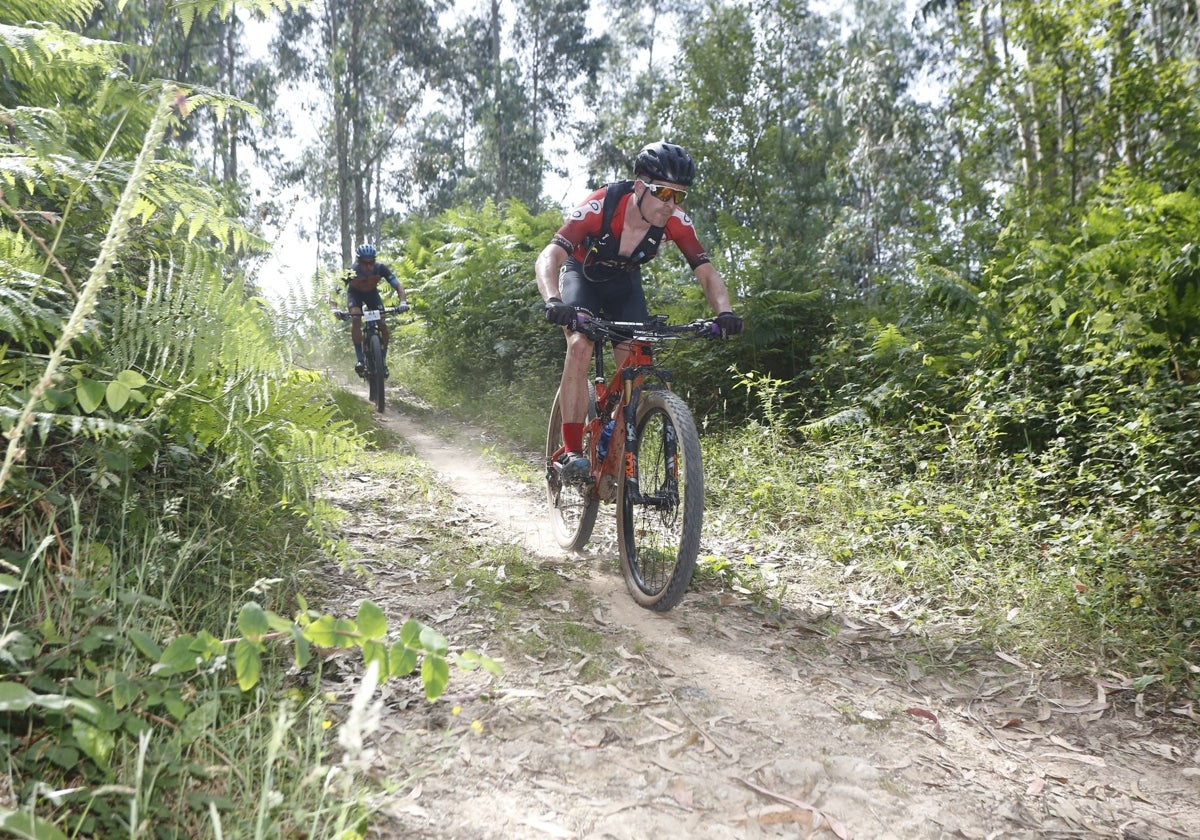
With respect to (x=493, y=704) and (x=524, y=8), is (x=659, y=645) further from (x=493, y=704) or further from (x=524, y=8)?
(x=524, y=8)

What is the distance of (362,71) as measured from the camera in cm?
2484

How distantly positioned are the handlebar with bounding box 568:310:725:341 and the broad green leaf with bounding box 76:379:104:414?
2.29m

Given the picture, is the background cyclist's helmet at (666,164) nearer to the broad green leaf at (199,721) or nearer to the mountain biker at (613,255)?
the mountain biker at (613,255)

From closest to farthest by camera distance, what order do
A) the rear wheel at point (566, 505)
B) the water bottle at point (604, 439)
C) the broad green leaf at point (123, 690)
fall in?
the broad green leaf at point (123, 690) → the water bottle at point (604, 439) → the rear wheel at point (566, 505)

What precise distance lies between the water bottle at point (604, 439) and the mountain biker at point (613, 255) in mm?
115

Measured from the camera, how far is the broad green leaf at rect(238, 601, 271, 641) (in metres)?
1.62

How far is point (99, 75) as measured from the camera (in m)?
3.39

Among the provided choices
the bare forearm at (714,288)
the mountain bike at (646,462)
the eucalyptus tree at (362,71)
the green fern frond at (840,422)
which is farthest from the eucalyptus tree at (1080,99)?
the eucalyptus tree at (362,71)

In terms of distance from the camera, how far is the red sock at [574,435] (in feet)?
14.8

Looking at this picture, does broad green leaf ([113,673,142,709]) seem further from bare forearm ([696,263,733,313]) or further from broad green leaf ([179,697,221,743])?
bare forearm ([696,263,733,313])

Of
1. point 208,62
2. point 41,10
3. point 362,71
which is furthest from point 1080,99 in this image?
point 208,62

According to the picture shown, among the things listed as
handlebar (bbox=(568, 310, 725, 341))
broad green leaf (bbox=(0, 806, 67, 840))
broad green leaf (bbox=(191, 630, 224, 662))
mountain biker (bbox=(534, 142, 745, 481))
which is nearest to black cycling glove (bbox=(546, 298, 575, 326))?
handlebar (bbox=(568, 310, 725, 341))

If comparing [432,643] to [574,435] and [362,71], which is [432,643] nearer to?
[574,435]

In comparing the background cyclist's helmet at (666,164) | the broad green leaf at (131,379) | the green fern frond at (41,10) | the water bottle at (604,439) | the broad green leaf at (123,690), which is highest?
the green fern frond at (41,10)
